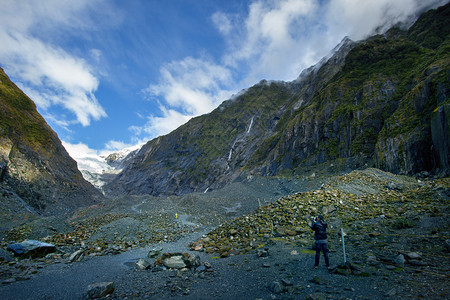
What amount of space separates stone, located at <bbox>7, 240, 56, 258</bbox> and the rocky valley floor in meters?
0.45

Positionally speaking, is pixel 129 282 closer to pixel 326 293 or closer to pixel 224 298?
pixel 224 298

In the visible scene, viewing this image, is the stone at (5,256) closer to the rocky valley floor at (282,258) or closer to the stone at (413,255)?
the rocky valley floor at (282,258)

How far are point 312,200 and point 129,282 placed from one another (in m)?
11.9

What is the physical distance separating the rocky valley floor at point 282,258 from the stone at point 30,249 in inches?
17.7

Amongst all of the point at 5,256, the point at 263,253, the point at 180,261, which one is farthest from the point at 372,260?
the point at 5,256

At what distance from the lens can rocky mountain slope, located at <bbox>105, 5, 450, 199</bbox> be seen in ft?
81.7

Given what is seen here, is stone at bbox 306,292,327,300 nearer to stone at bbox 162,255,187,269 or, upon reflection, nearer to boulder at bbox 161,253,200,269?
boulder at bbox 161,253,200,269

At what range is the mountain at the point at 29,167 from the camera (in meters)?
38.8

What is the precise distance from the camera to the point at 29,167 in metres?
47.4

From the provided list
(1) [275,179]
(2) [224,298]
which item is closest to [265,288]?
(2) [224,298]

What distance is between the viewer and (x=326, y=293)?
5820 mm

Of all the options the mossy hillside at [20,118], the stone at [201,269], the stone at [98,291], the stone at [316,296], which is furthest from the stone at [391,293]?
the mossy hillside at [20,118]

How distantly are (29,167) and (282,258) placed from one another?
58.8 metres

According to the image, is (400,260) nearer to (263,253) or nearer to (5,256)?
(263,253)
